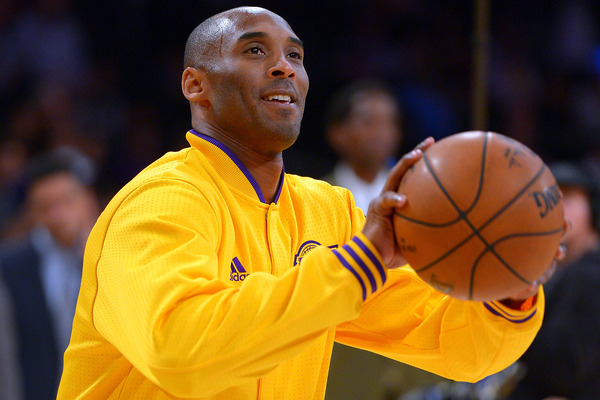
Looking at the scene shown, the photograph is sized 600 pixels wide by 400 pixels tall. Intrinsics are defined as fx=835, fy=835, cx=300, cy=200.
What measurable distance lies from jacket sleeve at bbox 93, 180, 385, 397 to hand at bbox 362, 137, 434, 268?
5 centimetres

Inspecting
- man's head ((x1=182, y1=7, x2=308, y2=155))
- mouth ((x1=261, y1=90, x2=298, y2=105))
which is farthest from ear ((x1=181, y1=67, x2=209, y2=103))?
Result: mouth ((x1=261, y1=90, x2=298, y2=105))

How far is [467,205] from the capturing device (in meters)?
2.33

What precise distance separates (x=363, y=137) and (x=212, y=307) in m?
3.81

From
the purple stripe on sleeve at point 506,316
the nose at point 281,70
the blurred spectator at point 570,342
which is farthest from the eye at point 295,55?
the blurred spectator at point 570,342

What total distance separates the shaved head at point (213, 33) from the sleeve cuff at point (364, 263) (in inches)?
41.4

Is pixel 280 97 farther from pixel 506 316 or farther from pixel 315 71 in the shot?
pixel 315 71

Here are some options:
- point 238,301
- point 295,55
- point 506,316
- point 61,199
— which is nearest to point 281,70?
point 295,55

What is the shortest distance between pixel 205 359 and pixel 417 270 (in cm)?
67

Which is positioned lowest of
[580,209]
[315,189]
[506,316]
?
[580,209]

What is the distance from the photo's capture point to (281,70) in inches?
116

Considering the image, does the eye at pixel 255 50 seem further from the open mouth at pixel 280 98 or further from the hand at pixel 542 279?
the hand at pixel 542 279

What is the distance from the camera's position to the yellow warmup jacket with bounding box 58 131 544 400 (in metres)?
2.25

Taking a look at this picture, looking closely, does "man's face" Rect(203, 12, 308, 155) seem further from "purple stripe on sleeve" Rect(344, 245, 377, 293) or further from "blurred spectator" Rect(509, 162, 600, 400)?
"blurred spectator" Rect(509, 162, 600, 400)

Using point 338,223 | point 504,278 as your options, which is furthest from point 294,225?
point 504,278
